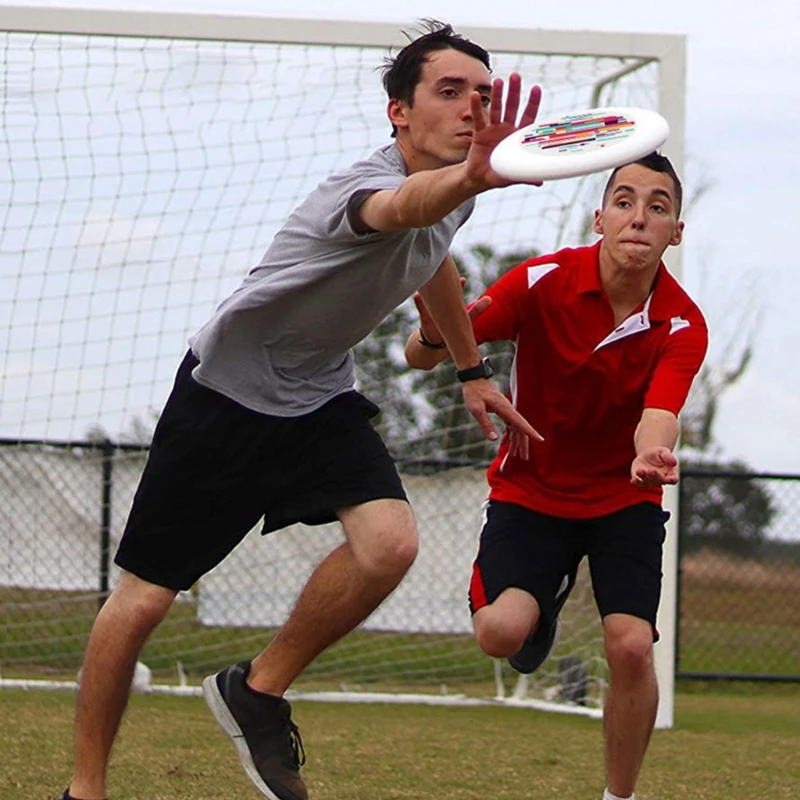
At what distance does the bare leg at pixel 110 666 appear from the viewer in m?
4.00

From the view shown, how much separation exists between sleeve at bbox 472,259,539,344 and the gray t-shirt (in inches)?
22.1

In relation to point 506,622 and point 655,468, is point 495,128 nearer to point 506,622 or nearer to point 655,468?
point 655,468

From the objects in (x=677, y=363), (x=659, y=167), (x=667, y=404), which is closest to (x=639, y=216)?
(x=659, y=167)

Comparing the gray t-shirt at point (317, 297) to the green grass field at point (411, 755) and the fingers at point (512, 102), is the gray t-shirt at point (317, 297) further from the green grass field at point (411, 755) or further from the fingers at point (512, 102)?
the green grass field at point (411, 755)

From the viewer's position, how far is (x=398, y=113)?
3.94m

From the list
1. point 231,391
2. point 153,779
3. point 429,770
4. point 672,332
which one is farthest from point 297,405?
point 429,770

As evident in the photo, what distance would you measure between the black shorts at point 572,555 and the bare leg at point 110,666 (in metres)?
1.05

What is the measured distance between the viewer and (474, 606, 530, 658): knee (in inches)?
175

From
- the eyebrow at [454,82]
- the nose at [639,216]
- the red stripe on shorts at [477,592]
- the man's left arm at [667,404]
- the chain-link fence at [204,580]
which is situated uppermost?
the eyebrow at [454,82]

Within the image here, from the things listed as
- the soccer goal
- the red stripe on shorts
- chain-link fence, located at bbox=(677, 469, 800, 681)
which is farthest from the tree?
the red stripe on shorts

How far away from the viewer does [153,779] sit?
5.11 m

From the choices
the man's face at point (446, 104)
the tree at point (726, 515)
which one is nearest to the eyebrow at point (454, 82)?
the man's face at point (446, 104)

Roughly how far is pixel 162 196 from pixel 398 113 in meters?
4.18

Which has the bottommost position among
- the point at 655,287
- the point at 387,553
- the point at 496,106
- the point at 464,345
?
the point at 387,553
